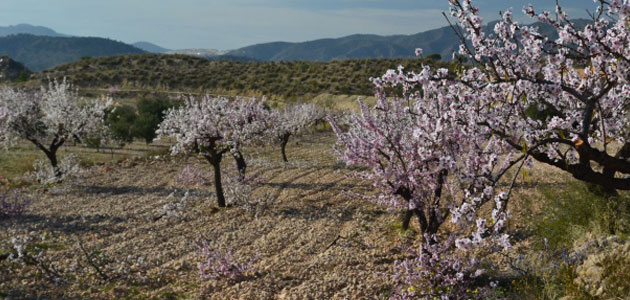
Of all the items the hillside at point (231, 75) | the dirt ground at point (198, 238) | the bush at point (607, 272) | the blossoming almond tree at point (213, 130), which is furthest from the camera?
the hillside at point (231, 75)

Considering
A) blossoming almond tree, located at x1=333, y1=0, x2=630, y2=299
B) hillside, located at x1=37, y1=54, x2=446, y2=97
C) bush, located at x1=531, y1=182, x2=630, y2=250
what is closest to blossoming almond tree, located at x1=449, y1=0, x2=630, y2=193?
blossoming almond tree, located at x1=333, y1=0, x2=630, y2=299

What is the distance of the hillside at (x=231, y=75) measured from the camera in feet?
162

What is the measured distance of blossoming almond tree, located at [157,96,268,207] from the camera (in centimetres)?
1173

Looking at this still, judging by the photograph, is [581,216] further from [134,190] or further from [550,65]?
[134,190]

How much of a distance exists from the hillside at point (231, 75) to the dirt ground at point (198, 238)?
32.0m

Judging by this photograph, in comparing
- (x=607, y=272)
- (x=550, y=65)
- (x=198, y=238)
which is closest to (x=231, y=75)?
(x=198, y=238)

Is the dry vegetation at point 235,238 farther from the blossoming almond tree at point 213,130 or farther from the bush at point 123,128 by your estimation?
the bush at point 123,128

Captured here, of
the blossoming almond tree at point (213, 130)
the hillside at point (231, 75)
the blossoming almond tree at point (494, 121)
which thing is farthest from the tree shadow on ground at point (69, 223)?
the hillside at point (231, 75)

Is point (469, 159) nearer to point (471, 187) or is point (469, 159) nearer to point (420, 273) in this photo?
point (471, 187)

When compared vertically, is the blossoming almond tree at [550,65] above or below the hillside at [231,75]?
below

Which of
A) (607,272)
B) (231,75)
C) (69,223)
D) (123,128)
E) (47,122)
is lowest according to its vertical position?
(69,223)

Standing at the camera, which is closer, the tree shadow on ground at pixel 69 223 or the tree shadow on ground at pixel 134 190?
the tree shadow on ground at pixel 69 223

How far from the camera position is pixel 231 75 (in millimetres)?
57656

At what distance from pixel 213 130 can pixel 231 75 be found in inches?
1869
